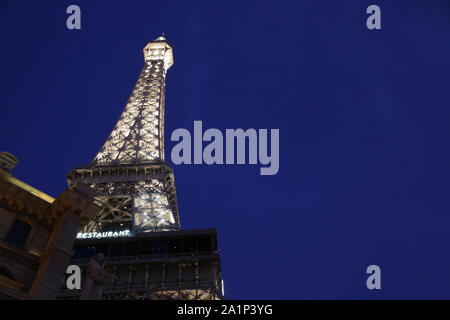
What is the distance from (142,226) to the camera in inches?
2295

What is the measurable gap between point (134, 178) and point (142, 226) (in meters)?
13.9

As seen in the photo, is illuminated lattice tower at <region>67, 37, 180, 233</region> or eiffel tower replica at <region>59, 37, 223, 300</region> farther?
illuminated lattice tower at <region>67, 37, 180, 233</region>

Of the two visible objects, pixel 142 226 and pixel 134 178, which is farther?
pixel 134 178

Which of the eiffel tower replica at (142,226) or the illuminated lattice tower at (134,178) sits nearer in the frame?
the eiffel tower replica at (142,226)

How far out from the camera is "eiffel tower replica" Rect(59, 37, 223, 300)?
1796 inches

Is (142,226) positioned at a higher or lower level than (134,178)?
lower

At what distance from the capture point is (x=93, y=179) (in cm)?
7088

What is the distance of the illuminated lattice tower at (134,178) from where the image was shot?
2479 inches

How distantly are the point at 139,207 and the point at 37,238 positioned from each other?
116ft

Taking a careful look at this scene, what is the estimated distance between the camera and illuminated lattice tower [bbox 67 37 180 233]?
2479 inches

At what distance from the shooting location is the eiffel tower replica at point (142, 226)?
45.6 m
